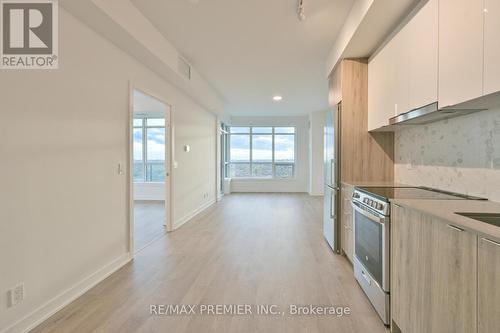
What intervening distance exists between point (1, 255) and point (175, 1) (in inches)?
102

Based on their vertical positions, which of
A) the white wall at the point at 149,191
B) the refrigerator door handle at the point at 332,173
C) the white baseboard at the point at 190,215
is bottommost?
the white baseboard at the point at 190,215

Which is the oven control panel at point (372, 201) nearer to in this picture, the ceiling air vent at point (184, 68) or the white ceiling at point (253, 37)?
the white ceiling at point (253, 37)

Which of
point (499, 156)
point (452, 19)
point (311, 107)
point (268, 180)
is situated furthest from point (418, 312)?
point (268, 180)

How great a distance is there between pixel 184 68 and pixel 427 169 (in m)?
3.50

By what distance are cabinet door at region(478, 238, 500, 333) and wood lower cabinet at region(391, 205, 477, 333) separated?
0.04m

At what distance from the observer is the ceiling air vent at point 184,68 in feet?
13.6

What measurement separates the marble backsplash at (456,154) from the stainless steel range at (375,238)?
0.13 meters

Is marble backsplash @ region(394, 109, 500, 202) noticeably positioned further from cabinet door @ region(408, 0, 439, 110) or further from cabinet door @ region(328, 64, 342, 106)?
cabinet door @ region(328, 64, 342, 106)

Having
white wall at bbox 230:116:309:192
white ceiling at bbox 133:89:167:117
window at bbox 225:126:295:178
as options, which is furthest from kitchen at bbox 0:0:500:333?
window at bbox 225:126:295:178

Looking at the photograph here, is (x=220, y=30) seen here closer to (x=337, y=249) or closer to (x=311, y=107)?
(x=337, y=249)

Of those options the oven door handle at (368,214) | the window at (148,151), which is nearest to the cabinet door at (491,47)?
the oven door handle at (368,214)

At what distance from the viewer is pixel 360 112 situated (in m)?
3.41

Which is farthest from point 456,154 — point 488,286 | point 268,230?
point 268,230

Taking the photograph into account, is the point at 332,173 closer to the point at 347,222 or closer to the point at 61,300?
the point at 347,222
